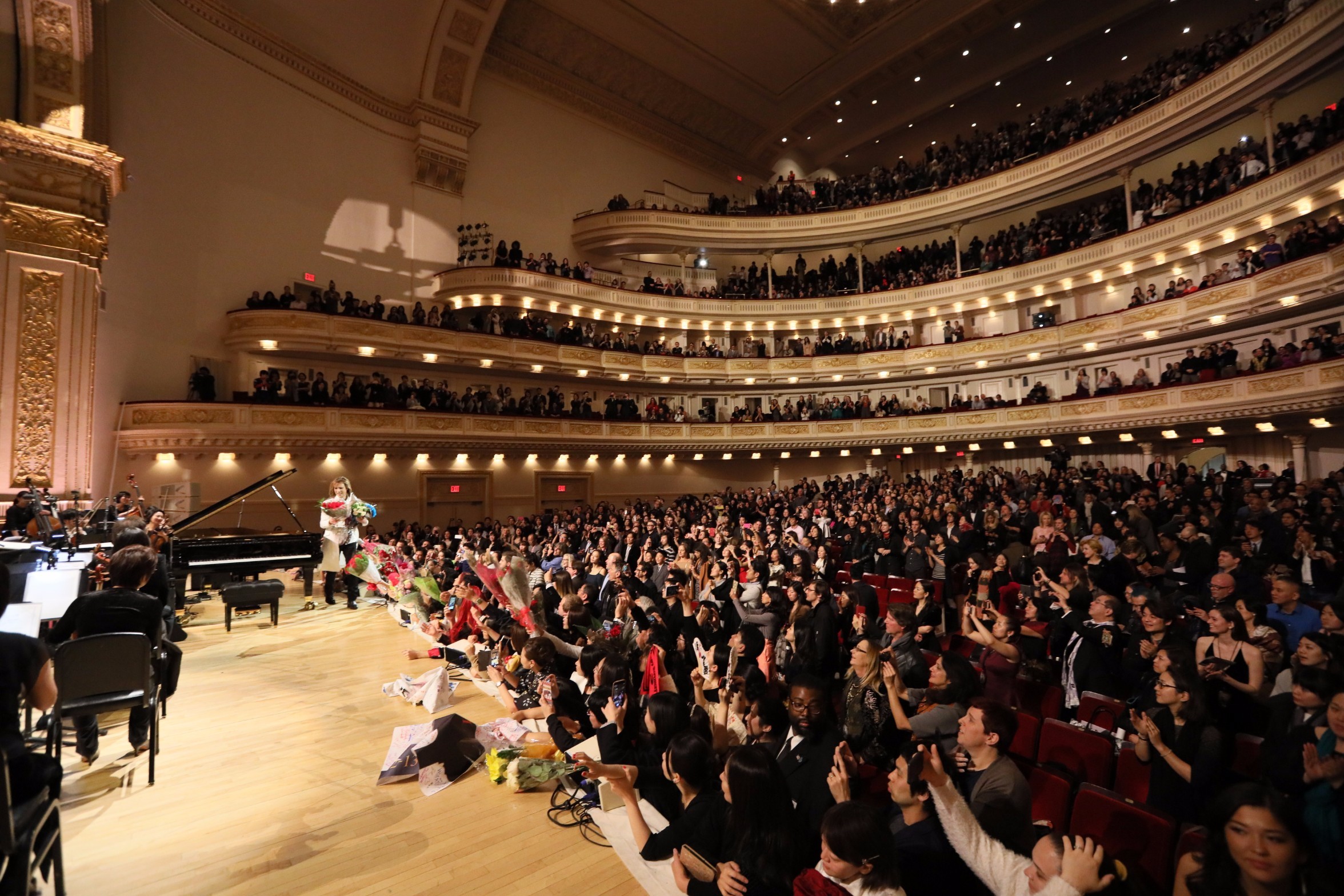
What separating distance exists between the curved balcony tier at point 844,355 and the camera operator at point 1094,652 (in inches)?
396

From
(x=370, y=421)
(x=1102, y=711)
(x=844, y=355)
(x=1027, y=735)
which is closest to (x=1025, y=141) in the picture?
(x=844, y=355)

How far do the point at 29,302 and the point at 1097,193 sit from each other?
72.0 ft

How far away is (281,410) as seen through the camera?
11.8 metres

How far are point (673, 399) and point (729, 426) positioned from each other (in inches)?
86.0

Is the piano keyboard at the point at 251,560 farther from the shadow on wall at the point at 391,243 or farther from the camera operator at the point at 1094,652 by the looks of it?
the camera operator at the point at 1094,652

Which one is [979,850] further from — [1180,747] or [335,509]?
[335,509]

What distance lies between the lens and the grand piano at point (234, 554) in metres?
7.58

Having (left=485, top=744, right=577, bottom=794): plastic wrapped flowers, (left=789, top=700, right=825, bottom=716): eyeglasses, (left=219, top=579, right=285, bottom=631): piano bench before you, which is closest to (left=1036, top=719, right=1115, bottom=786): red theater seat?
(left=789, top=700, right=825, bottom=716): eyeglasses

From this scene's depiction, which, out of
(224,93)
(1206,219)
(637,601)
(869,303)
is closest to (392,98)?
(224,93)

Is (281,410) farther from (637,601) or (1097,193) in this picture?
(1097,193)

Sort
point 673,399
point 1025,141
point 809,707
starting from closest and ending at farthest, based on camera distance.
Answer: point 809,707 → point 1025,141 → point 673,399

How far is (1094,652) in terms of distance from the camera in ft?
10.6

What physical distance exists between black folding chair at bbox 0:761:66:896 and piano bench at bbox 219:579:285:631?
5438 millimetres

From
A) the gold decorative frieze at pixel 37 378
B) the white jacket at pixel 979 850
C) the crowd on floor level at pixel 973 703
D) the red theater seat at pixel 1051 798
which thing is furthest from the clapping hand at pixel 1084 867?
the gold decorative frieze at pixel 37 378
